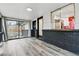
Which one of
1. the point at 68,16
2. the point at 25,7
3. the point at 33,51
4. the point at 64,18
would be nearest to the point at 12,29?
the point at 25,7

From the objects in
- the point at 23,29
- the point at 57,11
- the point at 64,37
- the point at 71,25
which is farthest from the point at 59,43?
the point at 23,29

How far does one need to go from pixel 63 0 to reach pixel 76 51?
2.12 meters

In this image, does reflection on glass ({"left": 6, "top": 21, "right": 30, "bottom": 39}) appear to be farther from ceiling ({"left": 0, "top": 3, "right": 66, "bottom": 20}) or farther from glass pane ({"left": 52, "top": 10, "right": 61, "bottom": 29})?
glass pane ({"left": 52, "top": 10, "right": 61, "bottom": 29})

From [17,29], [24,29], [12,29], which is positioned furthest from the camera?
[24,29]

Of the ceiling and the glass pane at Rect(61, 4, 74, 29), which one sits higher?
the ceiling

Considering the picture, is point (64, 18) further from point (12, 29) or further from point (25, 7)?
point (12, 29)

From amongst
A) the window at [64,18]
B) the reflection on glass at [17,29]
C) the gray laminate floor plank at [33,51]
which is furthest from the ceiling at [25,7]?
the reflection on glass at [17,29]

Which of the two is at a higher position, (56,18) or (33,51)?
(56,18)

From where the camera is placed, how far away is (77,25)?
484 centimetres

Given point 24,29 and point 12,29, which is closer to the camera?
point 12,29

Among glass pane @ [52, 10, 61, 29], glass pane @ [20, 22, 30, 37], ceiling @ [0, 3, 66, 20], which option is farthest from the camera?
glass pane @ [20, 22, 30, 37]

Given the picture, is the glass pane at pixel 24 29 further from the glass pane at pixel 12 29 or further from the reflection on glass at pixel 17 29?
the glass pane at pixel 12 29

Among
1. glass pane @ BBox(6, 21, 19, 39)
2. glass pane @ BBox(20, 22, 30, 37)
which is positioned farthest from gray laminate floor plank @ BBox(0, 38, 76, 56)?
glass pane @ BBox(20, 22, 30, 37)

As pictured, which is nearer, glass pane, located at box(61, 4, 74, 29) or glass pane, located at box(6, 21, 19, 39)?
glass pane, located at box(61, 4, 74, 29)
